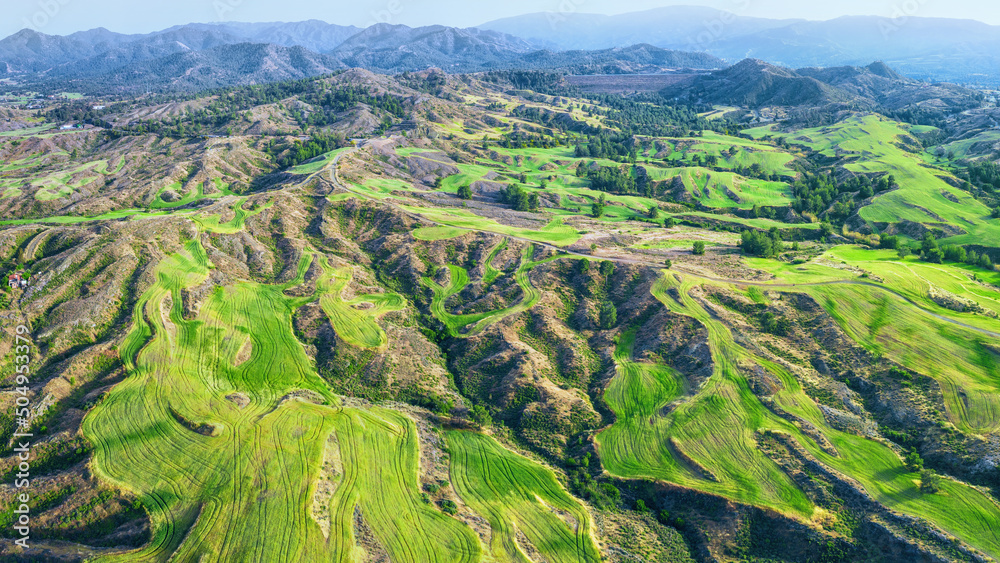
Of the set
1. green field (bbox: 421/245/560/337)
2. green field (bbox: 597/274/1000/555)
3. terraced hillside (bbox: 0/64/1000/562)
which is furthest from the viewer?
green field (bbox: 421/245/560/337)

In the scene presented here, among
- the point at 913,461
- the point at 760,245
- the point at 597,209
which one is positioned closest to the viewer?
the point at 913,461

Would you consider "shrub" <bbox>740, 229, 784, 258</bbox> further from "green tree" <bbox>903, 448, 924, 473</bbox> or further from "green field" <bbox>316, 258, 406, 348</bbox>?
"green field" <bbox>316, 258, 406, 348</bbox>

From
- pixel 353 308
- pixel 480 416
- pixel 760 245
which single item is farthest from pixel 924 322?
pixel 353 308

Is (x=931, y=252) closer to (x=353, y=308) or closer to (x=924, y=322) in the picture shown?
(x=924, y=322)

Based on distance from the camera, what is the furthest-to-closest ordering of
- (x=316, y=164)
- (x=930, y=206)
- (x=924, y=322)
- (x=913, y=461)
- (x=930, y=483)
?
(x=316, y=164), (x=930, y=206), (x=924, y=322), (x=913, y=461), (x=930, y=483)

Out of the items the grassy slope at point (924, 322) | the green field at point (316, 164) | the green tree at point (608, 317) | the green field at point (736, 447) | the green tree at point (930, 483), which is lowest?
the green field at point (736, 447)

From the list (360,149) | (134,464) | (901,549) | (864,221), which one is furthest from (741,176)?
(134,464)

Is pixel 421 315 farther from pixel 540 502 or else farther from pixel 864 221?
pixel 864 221

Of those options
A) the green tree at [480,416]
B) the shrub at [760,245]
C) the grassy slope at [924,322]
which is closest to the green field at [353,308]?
the green tree at [480,416]

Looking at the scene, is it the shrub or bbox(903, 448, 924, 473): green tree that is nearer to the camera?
bbox(903, 448, 924, 473): green tree

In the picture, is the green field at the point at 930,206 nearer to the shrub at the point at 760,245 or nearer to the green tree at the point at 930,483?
the shrub at the point at 760,245

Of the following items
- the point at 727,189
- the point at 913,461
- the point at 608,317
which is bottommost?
the point at 913,461

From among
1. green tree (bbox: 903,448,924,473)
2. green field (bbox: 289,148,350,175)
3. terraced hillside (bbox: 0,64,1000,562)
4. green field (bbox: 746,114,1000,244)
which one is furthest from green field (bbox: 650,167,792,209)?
green field (bbox: 289,148,350,175)
